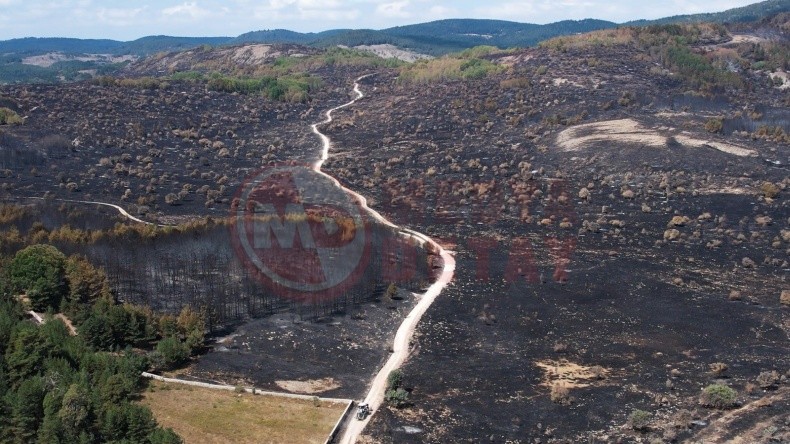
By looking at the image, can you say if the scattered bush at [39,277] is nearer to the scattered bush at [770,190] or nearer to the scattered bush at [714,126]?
the scattered bush at [770,190]

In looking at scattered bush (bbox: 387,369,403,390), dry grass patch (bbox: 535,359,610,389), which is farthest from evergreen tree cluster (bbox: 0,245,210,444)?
dry grass patch (bbox: 535,359,610,389)

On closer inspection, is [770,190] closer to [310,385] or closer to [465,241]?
[465,241]

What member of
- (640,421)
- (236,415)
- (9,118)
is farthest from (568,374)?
(9,118)

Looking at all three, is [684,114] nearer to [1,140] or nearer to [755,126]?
[755,126]

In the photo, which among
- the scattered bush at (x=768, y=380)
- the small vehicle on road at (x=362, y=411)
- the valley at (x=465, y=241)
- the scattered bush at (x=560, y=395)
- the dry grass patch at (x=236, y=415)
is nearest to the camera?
the dry grass patch at (x=236, y=415)

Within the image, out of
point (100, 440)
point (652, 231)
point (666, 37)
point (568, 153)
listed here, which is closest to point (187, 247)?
point (100, 440)
